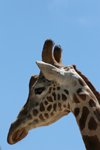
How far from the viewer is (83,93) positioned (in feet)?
18.6

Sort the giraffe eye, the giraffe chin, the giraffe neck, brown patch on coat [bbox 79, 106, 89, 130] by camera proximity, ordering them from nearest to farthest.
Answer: the giraffe neck, brown patch on coat [bbox 79, 106, 89, 130], the giraffe chin, the giraffe eye

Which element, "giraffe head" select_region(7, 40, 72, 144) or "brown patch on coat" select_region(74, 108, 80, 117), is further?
"giraffe head" select_region(7, 40, 72, 144)

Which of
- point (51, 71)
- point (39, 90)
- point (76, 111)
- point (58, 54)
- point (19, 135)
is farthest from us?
point (58, 54)

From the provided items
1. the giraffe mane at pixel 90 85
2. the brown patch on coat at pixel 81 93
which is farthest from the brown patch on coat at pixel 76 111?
the giraffe mane at pixel 90 85

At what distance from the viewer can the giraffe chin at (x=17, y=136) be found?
235 inches

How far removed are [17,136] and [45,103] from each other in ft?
1.82

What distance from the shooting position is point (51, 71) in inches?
232

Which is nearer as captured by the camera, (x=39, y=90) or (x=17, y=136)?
(x=17, y=136)

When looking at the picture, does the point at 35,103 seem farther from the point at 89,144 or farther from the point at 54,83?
the point at 89,144

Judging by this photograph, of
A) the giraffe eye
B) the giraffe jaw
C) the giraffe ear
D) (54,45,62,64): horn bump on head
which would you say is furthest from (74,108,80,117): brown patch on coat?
(54,45,62,64): horn bump on head

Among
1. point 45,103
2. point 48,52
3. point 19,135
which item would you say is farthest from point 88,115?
point 48,52

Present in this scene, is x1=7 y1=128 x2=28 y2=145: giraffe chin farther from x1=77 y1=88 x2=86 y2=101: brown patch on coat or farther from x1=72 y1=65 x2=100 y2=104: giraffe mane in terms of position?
x1=72 y1=65 x2=100 y2=104: giraffe mane

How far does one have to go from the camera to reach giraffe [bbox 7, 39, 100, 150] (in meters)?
5.60

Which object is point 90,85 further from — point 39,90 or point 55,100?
point 39,90
